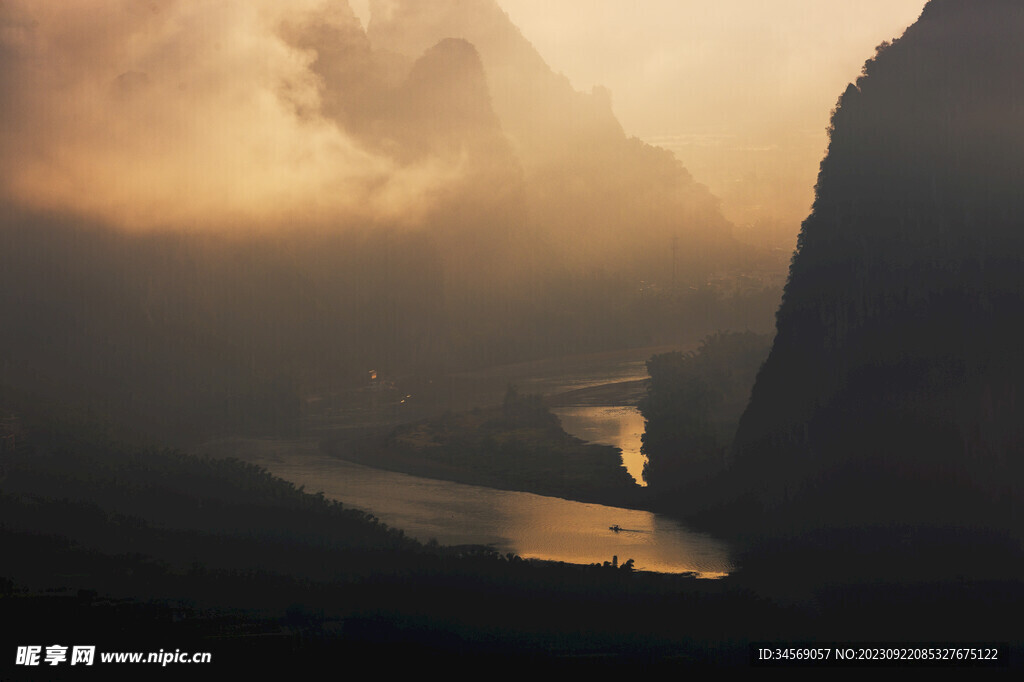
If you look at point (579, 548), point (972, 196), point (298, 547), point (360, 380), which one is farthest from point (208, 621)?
point (360, 380)

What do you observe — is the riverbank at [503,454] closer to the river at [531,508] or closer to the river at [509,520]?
the river at [531,508]

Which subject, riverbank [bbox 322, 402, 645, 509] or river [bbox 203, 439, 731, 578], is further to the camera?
riverbank [bbox 322, 402, 645, 509]

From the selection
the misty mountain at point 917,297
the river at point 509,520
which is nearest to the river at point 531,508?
the river at point 509,520

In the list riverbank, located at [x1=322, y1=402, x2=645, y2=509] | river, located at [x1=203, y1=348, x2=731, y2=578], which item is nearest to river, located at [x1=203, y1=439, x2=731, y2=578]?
river, located at [x1=203, y1=348, x2=731, y2=578]

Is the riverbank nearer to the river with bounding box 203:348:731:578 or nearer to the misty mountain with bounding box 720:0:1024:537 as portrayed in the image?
the river with bounding box 203:348:731:578

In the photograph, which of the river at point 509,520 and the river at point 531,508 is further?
the river at point 531,508

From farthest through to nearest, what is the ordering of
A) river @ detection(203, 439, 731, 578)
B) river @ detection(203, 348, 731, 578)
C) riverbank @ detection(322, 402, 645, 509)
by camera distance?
riverbank @ detection(322, 402, 645, 509) → river @ detection(203, 348, 731, 578) → river @ detection(203, 439, 731, 578)

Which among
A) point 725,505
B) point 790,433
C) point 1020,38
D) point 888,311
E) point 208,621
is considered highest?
point 1020,38

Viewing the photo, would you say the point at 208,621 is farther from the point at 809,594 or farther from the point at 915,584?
the point at 915,584

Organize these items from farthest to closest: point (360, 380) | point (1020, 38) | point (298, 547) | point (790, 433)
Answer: point (360, 380) → point (790, 433) → point (298, 547) → point (1020, 38)
